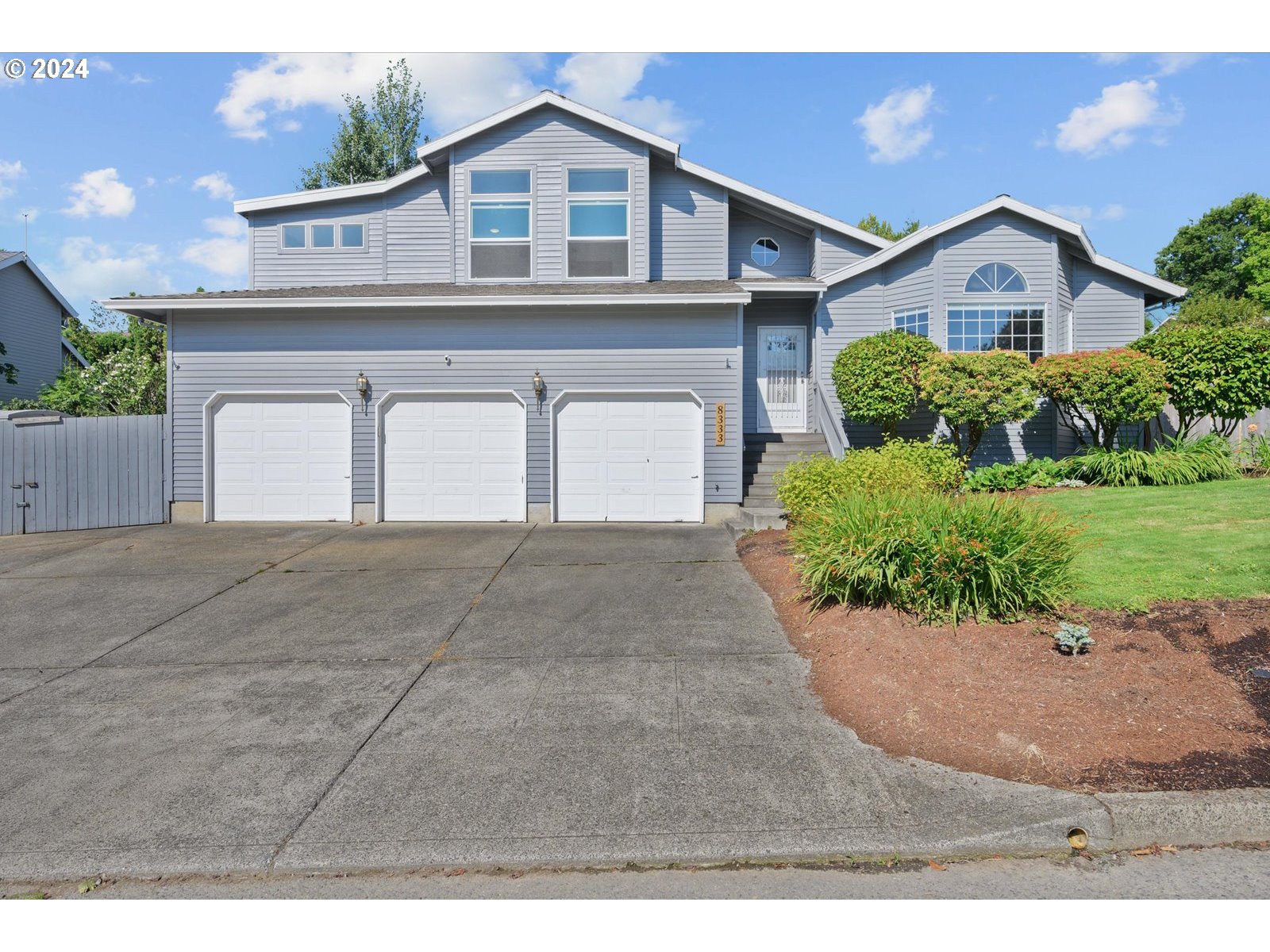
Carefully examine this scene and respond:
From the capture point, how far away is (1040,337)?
46.8 ft

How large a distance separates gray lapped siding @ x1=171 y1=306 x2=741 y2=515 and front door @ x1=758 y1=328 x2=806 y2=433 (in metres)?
2.64

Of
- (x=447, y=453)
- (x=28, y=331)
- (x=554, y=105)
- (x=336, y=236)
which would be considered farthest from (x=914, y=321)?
(x=28, y=331)

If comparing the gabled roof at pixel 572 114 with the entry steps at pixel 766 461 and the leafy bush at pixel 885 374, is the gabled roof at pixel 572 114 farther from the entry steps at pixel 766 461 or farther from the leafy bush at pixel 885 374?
the entry steps at pixel 766 461

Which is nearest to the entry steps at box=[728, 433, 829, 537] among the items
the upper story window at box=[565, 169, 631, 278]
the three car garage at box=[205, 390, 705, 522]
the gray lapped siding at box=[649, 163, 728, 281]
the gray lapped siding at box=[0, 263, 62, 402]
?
the three car garage at box=[205, 390, 705, 522]

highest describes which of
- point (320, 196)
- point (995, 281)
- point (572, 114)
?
point (572, 114)

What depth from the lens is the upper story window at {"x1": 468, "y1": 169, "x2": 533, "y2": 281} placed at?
14.5 m

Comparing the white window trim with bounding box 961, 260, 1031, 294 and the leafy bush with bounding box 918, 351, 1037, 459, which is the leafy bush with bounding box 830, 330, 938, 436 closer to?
the leafy bush with bounding box 918, 351, 1037, 459

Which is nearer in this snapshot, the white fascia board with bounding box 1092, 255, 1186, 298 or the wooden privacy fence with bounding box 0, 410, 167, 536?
the wooden privacy fence with bounding box 0, 410, 167, 536

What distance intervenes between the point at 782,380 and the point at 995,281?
432 centimetres

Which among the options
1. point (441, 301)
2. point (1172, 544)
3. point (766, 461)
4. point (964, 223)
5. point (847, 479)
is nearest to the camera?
point (1172, 544)

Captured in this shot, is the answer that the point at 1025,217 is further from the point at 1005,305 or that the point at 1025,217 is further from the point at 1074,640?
the point at 1074,640

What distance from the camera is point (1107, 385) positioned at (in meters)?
12.1

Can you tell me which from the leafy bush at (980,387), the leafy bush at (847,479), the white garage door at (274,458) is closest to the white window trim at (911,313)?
the leafy bush at (980,387)

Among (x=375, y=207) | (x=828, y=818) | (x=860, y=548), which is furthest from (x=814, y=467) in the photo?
(x=375, y=207)
